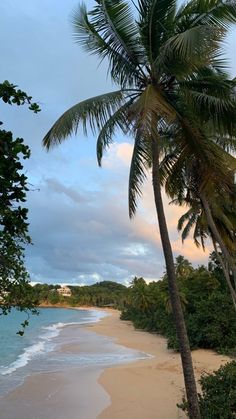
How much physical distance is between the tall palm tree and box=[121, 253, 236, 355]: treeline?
56.0ft

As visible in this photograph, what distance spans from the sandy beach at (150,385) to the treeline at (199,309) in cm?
101

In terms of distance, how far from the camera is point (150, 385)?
56.4ft

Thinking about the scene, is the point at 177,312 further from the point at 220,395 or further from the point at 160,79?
the point at 160,79

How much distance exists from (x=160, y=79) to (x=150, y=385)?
40.3ft

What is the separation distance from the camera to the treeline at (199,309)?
25.3 metres

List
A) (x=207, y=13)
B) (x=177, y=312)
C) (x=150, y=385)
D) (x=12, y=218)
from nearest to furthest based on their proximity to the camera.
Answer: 1. (x=12, y=218)
2. (x=177, y=312)
3. (x=207, y=13)
4. (x=150, y=385)

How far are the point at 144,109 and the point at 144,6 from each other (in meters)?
2.65

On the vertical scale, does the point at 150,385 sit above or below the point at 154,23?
below

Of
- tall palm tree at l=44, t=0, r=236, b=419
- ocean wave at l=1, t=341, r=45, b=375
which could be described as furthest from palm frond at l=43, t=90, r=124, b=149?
ocean wave at l=1, t=341, r=45, b=375

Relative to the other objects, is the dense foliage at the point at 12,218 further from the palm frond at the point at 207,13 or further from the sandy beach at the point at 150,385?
the sandy beach at the point at 150,385

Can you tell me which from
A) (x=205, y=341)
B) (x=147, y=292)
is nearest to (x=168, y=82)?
(x=205, y=341)

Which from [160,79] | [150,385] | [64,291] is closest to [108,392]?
[150,385]

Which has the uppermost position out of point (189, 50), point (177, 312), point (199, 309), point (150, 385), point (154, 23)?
point (154, 23)

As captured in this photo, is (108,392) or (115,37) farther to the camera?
(108,392)
